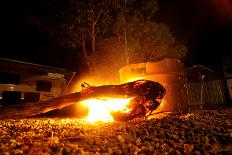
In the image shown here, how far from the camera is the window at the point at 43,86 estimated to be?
1872cm

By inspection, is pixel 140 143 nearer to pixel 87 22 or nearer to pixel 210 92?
pixel 87 22

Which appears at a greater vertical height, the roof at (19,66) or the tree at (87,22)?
the tree at (87,22)

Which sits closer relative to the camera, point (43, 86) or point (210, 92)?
point (43, 86)

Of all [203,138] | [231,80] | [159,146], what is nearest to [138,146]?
[159,146]

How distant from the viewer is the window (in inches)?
737

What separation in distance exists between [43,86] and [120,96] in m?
13.5

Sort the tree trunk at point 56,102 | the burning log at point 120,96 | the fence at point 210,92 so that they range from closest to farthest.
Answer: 1. the burning log at point 120,96
2. the tree trunk at point 56,102
3. the fence at point 210,92

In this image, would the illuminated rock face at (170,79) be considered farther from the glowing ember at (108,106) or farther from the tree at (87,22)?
the tree at (87,22)

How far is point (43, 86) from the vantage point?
19125mm

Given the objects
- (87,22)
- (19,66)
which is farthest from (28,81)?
(87,22)

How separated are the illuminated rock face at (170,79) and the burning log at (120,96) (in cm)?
240

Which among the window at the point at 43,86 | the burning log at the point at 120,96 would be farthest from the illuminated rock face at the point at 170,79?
the window at the point at 43,86

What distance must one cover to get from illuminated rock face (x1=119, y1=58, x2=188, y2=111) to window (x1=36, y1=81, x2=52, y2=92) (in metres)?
11.3

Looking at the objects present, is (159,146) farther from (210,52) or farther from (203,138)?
(210,52)
